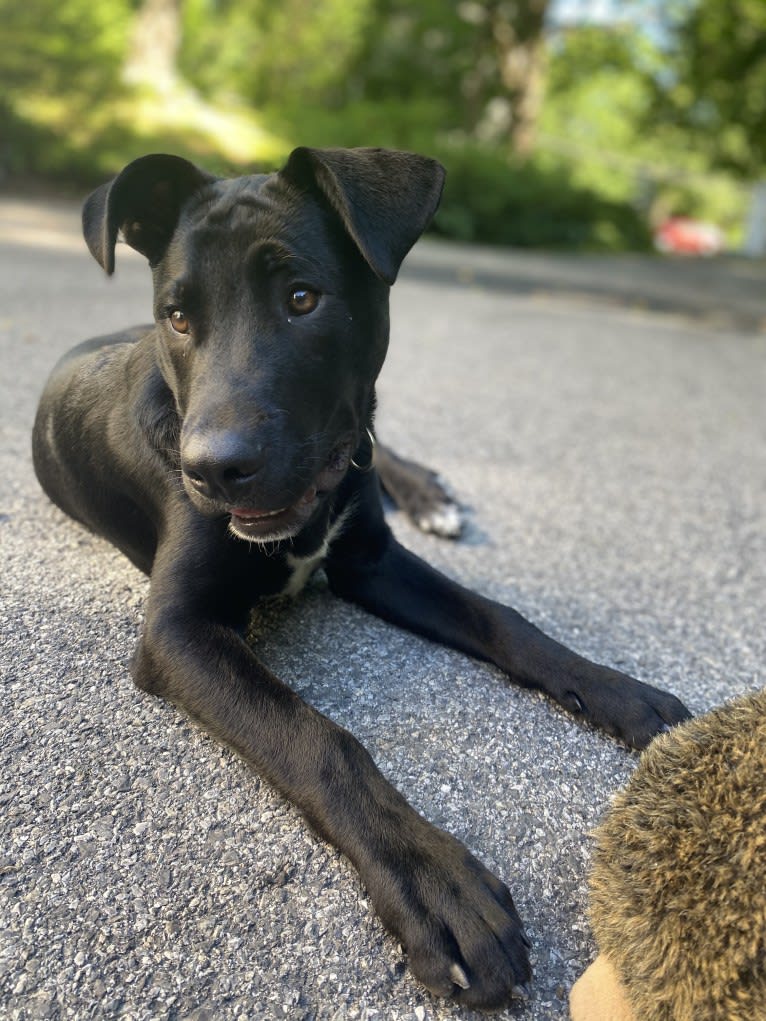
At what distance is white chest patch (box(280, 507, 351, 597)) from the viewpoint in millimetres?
2828

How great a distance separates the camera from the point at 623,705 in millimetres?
2547

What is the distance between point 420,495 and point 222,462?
1994 millimetres

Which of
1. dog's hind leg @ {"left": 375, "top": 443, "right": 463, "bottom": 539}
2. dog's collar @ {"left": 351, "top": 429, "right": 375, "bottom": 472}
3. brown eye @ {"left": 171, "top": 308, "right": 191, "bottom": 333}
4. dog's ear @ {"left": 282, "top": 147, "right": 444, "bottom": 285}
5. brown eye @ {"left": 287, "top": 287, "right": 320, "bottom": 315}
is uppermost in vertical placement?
dog's ear @ {"left": 282, "top": 147, "right": 444, "bottom": 285}

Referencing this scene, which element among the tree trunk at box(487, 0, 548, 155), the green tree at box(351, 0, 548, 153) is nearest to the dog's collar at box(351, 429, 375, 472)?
the green tree at box(351, 0, 548, 153)

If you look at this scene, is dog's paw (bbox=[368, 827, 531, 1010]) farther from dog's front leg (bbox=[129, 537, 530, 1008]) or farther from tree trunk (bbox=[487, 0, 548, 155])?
tree trunk (bbox=[487, 0, 548, 155])

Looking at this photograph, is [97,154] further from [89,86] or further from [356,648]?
[356,648]

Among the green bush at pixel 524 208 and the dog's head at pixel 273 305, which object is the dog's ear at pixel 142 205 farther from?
the green bush at pixel 524 208

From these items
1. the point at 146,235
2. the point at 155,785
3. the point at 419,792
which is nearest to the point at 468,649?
the point at 419,792

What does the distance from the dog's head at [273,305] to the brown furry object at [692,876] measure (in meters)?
1.16

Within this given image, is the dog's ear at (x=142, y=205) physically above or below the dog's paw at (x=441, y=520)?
above

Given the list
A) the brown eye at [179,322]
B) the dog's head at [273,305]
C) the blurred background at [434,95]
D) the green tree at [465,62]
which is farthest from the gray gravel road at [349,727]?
the green tree at [465,62]

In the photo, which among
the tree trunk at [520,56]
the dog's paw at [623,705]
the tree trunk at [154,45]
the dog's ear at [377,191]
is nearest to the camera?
the dog's ear at [377,191]

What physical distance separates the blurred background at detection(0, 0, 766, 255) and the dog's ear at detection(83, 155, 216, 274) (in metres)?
11.5

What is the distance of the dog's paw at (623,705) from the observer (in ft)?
8.20
